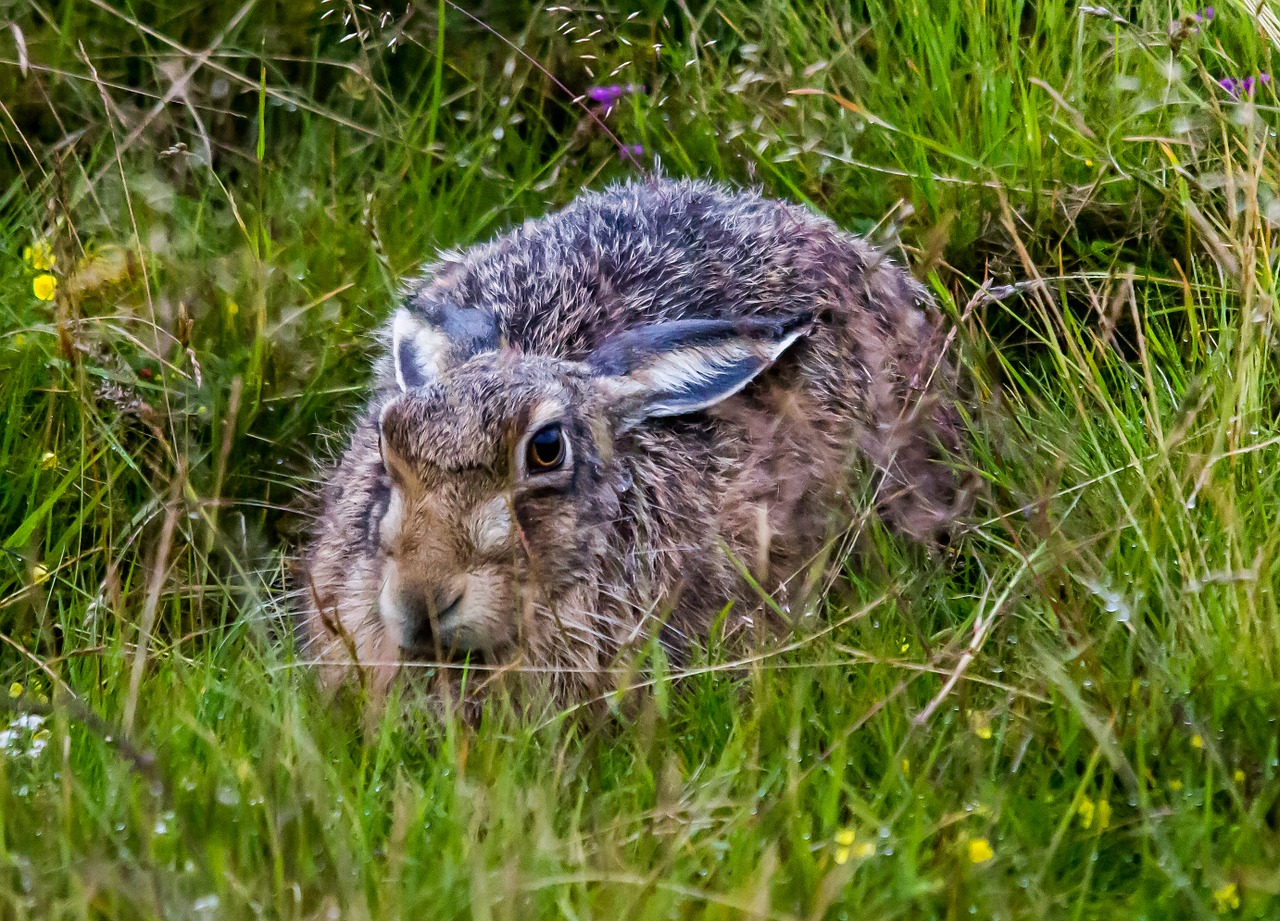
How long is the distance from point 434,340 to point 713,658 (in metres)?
1.19

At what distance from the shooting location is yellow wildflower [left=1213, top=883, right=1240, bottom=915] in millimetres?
2566

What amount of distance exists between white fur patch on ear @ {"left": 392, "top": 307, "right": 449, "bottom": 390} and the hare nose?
834 mm

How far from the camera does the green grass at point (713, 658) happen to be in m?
2.70

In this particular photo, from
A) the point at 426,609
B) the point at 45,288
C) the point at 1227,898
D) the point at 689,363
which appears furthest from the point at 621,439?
the point at 1227,898

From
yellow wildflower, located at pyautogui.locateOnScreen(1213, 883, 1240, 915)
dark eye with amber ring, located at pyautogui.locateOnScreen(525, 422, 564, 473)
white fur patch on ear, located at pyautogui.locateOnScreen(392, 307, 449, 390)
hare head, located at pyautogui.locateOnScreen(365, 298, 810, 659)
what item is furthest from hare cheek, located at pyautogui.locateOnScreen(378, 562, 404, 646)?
yellow wildflower, located at pyautogui.locateOnScreen(1213, 883, 1240, 915)

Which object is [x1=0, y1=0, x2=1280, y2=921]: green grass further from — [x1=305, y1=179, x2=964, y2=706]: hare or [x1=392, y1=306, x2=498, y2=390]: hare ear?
[x1=392, y1=306, x2=498, y2=390]: hare ear

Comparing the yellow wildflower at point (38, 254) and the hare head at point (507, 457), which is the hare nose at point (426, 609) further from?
the yellow wildflower at point (38, 254)

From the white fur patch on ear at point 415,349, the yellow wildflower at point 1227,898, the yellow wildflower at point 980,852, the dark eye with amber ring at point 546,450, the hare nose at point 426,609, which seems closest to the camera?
the yellow wildflower at point 1227,898

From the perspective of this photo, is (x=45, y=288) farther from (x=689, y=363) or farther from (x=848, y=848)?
(x=848, y=848)

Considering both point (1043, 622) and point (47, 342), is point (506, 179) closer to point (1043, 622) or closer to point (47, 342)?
point (47, 342)

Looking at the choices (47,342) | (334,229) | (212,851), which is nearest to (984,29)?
(334,229)

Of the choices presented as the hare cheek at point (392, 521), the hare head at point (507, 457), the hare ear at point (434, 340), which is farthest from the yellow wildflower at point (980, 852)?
the hare ear at point (434, 340)

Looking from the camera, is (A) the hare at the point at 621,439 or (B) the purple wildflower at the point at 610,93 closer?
(A) the hare at the point at 621,439

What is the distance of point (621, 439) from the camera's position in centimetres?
416
